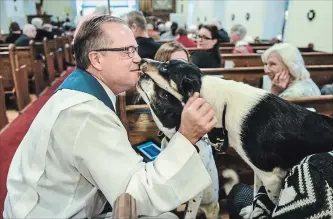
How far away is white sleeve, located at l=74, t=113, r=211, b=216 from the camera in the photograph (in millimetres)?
1131

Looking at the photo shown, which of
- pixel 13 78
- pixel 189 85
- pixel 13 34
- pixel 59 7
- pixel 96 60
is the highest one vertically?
pixel 59 7

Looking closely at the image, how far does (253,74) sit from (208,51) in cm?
72

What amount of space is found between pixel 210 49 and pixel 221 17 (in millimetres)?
9278

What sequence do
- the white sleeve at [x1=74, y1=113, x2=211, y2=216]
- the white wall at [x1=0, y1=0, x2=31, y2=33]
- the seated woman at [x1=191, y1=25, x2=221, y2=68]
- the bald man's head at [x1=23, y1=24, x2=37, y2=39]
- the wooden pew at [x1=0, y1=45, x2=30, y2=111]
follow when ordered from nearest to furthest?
the white sleeve at [x1=74, y1=113, x2=211, y2=216] → the seated woman at [x1=191, y1=25, x2=221, y2=68] → the wooden pew at [x1=0, y1=45, x2=30, y2=111] → the bald man's head at [x1=23, y1=24, x2=37, y2=39] → the white wall at [x1=0, y1=0, x2=31, y2=33]

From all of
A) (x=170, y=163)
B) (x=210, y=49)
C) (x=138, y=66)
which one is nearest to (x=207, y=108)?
(x=170, y=163)

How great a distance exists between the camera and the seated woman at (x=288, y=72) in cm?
257

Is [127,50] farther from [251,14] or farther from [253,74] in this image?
[251,14]

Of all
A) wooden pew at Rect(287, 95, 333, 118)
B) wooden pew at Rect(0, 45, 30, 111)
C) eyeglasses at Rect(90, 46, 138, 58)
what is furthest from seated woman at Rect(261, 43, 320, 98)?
wooden pew at Rect(0, 45, 30, 111)

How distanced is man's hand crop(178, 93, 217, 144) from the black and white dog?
0.92 ft

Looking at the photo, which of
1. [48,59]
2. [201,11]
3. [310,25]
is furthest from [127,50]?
[201,11]

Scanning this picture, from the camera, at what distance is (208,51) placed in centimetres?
394

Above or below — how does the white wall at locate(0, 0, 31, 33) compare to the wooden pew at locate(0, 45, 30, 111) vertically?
above

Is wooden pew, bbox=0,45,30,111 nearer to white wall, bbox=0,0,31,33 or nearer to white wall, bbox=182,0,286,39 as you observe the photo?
white wall, bbox=182,0,286,39

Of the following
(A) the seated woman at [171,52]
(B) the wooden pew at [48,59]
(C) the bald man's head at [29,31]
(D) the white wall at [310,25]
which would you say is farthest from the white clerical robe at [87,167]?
(C) the bald man's head at [29,31]
